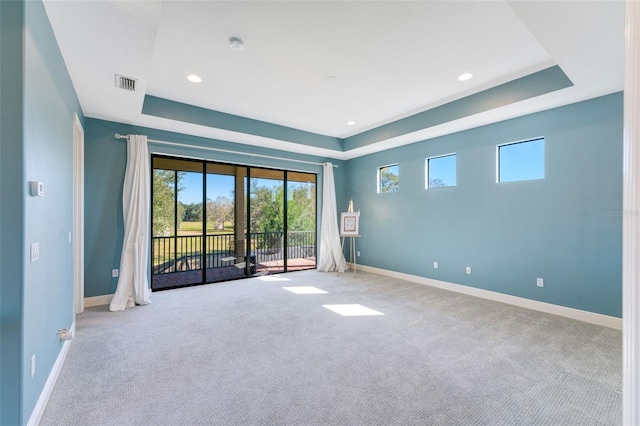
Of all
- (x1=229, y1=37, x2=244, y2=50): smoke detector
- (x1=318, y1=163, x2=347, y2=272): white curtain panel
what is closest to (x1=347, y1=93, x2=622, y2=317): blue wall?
(x1=318, y1=163, x2=347, y2=272): white curtain panel

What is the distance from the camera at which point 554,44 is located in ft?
7.74

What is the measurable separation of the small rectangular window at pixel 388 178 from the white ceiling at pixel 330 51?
1.69 meters

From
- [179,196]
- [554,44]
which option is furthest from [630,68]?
[179,196]

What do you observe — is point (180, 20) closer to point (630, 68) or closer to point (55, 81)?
point (55, 81)

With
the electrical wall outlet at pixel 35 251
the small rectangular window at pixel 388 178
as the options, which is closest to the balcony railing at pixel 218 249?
the small rectangular window at pixel 388 178

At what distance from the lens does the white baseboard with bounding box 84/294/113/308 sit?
4.02m

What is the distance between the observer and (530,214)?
3.95 metres

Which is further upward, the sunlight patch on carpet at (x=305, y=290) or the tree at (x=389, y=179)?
the tree at (x=389, y=179)

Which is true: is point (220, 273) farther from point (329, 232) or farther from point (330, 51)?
point (330, 51)

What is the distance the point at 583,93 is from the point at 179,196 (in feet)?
19.5

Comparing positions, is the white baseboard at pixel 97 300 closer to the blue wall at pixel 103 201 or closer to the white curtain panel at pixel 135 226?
the blue wall at pixel 103 201

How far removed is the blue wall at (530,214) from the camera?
3326 millimetres

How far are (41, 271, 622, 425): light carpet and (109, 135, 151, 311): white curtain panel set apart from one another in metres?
0.32

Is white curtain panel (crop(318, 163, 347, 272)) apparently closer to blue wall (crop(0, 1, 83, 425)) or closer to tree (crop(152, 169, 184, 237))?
tree (crop(152, 169, 184, 237))
